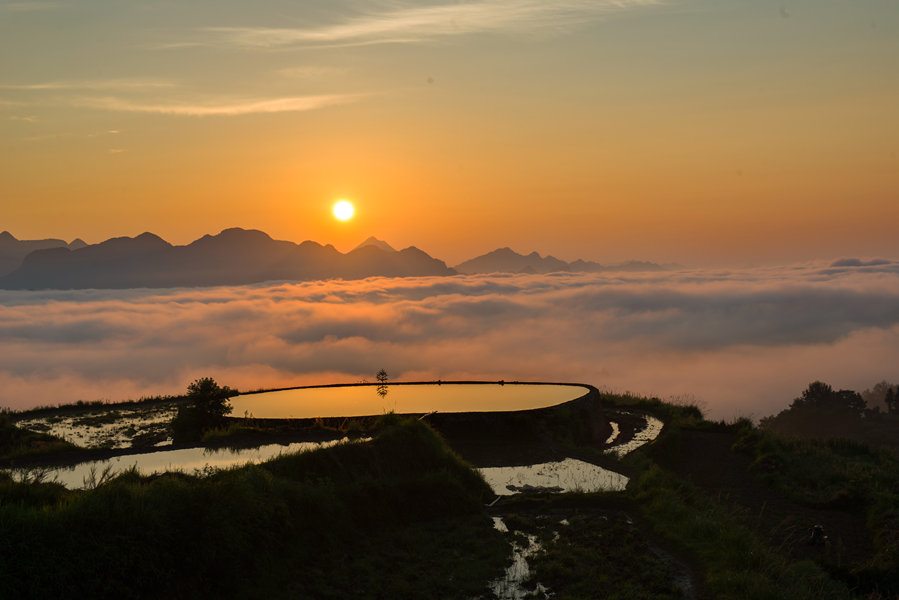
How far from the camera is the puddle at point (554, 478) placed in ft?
69.8

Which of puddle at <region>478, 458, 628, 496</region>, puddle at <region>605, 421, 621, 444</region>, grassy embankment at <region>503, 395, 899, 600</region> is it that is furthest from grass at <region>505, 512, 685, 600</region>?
puddle at <region>605, 421, 621, 444</region>

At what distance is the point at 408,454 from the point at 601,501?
588 centimetres

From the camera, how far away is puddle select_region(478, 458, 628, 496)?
21.3 metres

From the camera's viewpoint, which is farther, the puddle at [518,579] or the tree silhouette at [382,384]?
the tree silhouette at [382,384]

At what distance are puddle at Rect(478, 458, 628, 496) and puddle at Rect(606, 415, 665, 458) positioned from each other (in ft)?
14.7

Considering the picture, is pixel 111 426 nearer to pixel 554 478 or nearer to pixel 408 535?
pixel 408 535

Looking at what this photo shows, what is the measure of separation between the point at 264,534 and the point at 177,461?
8421mm

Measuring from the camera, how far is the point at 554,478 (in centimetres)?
2275

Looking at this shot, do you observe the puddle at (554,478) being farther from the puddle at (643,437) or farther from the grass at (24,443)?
the grass at (24,443)

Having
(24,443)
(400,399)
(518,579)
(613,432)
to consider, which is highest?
(24,443)

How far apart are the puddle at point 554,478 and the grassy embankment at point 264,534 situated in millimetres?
2880

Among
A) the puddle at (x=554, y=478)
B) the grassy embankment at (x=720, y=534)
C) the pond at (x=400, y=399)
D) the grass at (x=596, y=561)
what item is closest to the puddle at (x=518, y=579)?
the grass at (x=596, y=561)

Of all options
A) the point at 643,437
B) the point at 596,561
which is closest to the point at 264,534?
the point at 596,561

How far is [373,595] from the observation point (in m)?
13.1
